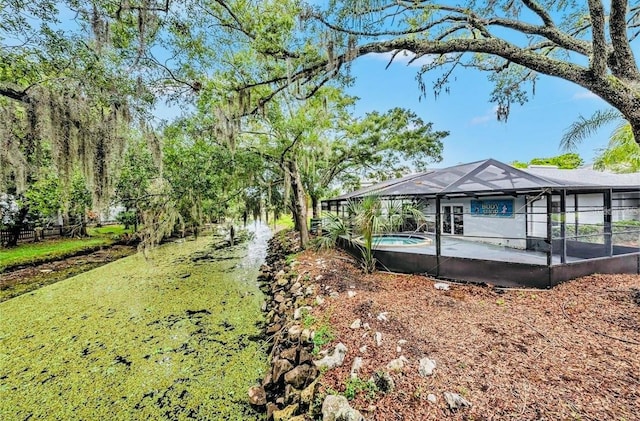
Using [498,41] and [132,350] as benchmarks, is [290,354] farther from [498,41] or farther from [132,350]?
[498,41]

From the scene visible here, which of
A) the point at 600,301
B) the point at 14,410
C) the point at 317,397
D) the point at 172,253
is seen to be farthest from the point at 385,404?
the point at 172,253

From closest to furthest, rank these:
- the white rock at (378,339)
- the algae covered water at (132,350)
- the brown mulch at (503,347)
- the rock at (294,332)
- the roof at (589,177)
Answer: the brown mulch at (503,347) → the white rock at (378,339) → the algae covered water at (132,350) → the rock at (294,332) → the roof at (589,177)

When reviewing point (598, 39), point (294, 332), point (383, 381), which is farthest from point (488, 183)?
point (294, 332)

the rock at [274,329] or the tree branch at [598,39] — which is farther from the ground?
the tree branch at [598,39]

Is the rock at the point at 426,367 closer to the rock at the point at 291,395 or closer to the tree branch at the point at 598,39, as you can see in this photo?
the rock at the point at 291,395

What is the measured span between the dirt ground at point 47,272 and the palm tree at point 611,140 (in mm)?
14529

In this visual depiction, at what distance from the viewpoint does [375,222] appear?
512 centimetres

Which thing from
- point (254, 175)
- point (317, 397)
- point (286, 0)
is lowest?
point (317, 397)

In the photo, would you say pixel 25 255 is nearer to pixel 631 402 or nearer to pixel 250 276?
pixel 250 276

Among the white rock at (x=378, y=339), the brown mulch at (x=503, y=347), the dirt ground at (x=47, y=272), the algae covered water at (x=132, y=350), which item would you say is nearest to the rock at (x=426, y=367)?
the brown mulch at (x=503, y=347)

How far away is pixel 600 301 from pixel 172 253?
46.8 ft

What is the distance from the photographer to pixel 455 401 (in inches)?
82.8

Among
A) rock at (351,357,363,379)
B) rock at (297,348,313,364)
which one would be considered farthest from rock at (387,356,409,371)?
rock at (297,348,313,364)

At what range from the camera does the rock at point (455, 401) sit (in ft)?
6.76
